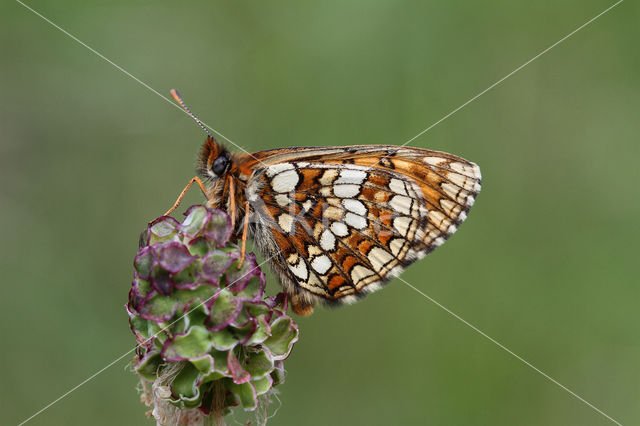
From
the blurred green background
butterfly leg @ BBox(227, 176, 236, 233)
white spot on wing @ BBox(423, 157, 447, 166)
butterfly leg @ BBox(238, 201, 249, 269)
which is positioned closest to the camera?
butterfly leg @ BBox(238, 201, 249, 269)

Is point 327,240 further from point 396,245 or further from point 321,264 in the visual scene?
point 396,245

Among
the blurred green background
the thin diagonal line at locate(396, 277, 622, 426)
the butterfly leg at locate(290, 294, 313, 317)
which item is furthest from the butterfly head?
the thin diagonal line at locate(396, 277, 622, 426)

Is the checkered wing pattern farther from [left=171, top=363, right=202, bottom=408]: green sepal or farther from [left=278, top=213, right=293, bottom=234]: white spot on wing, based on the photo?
[left=171, top=363, right=202, bottom=408]: green sepal

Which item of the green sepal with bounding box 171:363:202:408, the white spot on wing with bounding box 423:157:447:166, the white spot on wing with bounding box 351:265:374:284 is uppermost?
the white spot on wing with bounding box 423:157:447:166

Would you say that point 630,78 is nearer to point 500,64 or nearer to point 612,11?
point 612,11

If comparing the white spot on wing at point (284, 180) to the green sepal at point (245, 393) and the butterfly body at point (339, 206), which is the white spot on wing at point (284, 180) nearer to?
the butterfly body at point (339, 206)

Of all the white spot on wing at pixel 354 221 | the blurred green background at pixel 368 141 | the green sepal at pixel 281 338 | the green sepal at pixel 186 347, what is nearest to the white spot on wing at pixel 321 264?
the white spot on wing at pixel 354 221

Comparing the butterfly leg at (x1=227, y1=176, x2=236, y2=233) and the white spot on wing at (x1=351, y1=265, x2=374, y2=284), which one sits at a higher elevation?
the butterfly leg at (x1=227, y1=176, x2=236, y2=233)

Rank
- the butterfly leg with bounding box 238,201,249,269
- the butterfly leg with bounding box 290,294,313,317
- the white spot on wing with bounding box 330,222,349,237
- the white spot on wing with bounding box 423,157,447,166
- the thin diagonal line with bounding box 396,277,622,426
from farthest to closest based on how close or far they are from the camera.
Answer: the thin diagonal line with bounding box 396,277,622,426, the white spot on wing with bounding box 423,157,447,166, the white spot on wing with bounding box 330,222,349,237, the butterfly leg with bounding box 290,294,313,317, the butterfly leg with bounding box 238,201,249,269

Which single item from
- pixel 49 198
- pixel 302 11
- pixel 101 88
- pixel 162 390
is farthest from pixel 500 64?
pixel 162 390
